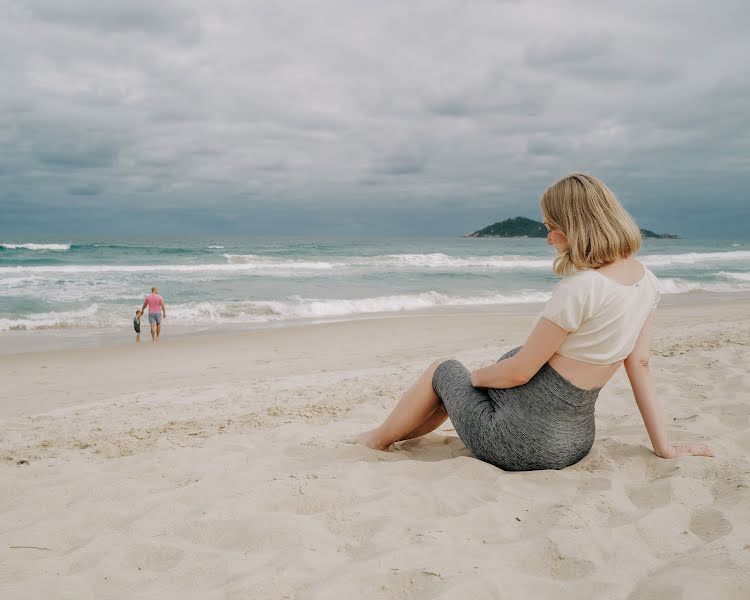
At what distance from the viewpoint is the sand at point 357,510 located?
81.0 inches

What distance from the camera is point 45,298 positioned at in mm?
16906

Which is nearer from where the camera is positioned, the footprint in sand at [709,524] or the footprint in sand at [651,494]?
the footprint in sand at [709,524]

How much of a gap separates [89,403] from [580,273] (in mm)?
6008

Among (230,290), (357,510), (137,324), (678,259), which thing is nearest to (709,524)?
(357,510)

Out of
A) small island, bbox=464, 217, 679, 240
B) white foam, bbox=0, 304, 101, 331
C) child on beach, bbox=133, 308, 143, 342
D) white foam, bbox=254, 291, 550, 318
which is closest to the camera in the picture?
child on beach, bbox=133, 308, 143, 342

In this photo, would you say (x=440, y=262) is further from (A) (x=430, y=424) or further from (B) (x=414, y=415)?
(B) (x=414, y=415)

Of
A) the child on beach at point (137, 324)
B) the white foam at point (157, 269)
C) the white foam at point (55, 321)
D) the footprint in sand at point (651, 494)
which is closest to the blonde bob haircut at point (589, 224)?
the footprint in sand at point (651, 494)

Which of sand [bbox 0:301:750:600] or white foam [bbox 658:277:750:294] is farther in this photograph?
white foam [bbox 658:277:750:294]

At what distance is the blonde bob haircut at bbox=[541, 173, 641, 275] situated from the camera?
2.70 meters

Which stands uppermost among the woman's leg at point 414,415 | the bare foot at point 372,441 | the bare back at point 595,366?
the bare back at point 595,366

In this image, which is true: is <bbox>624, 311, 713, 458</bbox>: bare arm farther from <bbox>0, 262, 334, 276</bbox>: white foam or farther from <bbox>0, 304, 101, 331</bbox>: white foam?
<bbox>0, 262, 334, 276</bbox>: white foam

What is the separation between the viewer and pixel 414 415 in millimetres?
3547

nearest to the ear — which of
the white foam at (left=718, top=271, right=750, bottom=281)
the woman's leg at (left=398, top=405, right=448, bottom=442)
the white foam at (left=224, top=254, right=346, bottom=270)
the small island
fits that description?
the woman's leg at (left=398, top=405, right=448, bottom=442)

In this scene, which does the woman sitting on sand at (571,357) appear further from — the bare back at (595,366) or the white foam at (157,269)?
the white foam at (157,269)
